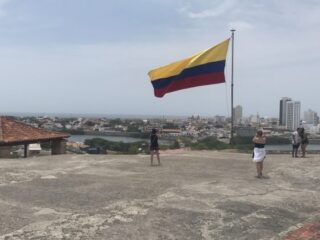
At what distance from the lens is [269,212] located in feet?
28.1

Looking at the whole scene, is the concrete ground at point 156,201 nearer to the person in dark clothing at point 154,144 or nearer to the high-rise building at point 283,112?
the person in dark clothing at point 154,144

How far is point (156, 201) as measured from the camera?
9172mm

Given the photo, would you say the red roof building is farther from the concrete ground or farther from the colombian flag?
the colombian flag

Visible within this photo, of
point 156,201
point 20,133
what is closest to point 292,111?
point 20,133

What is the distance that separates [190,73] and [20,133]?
654 cm

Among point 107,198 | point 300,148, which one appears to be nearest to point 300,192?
point 107,198

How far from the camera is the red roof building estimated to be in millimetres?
17812

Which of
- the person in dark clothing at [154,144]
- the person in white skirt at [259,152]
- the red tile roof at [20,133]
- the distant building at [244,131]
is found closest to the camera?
the person in white skirt at [259,152]

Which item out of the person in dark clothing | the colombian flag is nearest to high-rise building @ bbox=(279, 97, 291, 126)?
the colombian flag

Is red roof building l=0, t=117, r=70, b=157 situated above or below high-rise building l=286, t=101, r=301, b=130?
below

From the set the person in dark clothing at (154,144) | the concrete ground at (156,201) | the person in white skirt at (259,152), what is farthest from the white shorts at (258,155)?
the person in dark clothing at (154,144)

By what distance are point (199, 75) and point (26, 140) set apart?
6459 mm

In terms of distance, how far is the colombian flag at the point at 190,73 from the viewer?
1703cm

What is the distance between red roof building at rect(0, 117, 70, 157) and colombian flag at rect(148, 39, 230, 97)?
16.7ft
